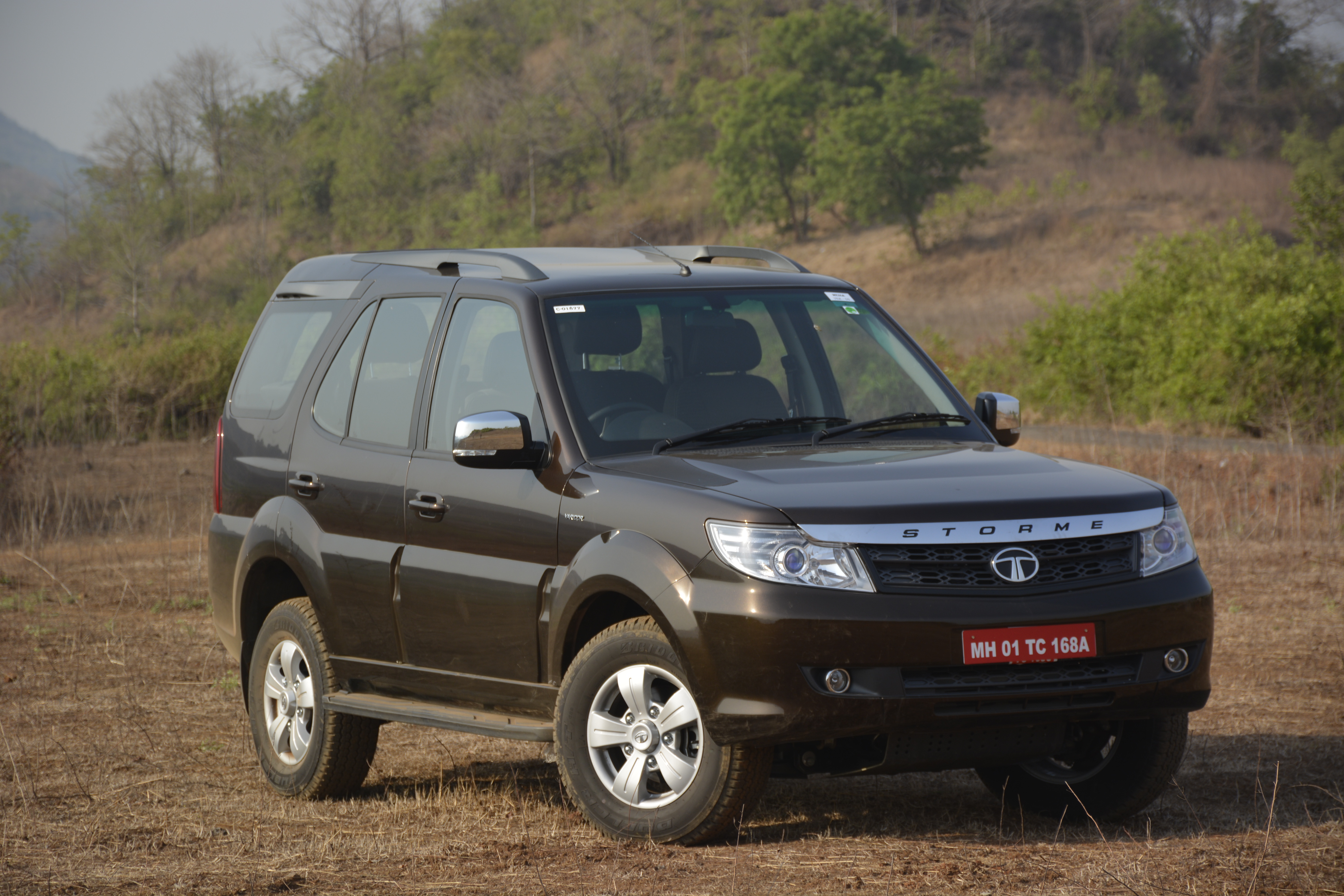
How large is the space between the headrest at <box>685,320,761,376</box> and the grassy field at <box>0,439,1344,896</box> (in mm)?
1680

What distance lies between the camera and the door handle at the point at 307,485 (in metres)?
6.48

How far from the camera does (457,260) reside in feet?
21.0

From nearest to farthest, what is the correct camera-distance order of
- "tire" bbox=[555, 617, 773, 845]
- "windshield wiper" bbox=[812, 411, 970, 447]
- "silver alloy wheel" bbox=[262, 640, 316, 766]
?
"tire" bbox=[555, 617, 773, 845] < "windshield wiper" bbox=[812, 411, 970, 447] < "silver alloy wheel" bbox=[262, 640, 316, 766]

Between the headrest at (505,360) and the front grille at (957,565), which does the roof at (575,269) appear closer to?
the headrest at (505,360)

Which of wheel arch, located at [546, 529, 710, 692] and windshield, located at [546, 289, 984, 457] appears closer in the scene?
wheel arch, located at [546, 529, 710, 692]

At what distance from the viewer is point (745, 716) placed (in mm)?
4680

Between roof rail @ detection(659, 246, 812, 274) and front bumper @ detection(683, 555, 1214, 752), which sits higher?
roof rail @ detection(659, 246, 812, 274)

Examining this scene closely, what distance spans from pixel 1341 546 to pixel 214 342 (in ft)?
96.6

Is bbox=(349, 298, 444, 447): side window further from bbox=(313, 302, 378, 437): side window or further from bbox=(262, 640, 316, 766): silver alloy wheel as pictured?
bbox=(262, 640, 316, 766): silver alloy wheel

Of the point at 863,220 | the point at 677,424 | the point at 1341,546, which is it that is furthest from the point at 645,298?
the point at 863,220

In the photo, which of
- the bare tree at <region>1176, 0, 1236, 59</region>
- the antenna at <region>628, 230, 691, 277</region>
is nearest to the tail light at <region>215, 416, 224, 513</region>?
the antenna at <region>628, 230, 691, 277</region>

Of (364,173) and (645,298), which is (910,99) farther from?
(645,298)

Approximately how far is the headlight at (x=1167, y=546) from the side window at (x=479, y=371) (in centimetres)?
215

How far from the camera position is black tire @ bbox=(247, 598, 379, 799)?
21.3 ft
